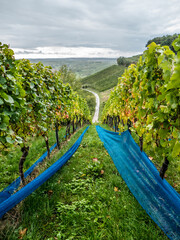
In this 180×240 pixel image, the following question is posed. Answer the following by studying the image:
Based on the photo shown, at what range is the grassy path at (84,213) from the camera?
2127 millimetres

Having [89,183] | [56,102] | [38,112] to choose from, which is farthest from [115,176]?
[56,102]

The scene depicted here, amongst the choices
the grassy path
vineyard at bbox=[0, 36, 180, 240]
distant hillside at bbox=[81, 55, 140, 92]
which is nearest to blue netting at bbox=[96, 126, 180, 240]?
vineyard at bbox=[0, 36, 180, 240]

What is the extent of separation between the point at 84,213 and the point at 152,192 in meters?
1.25

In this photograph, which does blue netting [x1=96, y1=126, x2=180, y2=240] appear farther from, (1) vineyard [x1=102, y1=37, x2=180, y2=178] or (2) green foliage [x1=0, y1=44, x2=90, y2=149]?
(2) green foliage [x1=0, y1=44, x2=90, y2=149]

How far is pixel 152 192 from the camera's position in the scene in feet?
7.67

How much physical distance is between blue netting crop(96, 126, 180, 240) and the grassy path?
152 millimetres

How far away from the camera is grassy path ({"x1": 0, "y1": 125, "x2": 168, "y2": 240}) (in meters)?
2.13

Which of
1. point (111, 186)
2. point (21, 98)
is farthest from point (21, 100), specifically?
point (111, 186)

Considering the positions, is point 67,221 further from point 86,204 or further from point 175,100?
point 175,100

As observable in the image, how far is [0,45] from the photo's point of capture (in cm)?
217

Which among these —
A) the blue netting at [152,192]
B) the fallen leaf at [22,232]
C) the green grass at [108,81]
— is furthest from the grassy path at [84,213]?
the green grass at [108,81]

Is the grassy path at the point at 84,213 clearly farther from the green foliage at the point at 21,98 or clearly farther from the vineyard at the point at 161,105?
the green foliage at the point at 21,98

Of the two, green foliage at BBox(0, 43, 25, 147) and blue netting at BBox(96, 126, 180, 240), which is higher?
green foliage at BBox(0, 43, 25, 147)

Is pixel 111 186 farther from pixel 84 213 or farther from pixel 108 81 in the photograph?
pixel 108 81
